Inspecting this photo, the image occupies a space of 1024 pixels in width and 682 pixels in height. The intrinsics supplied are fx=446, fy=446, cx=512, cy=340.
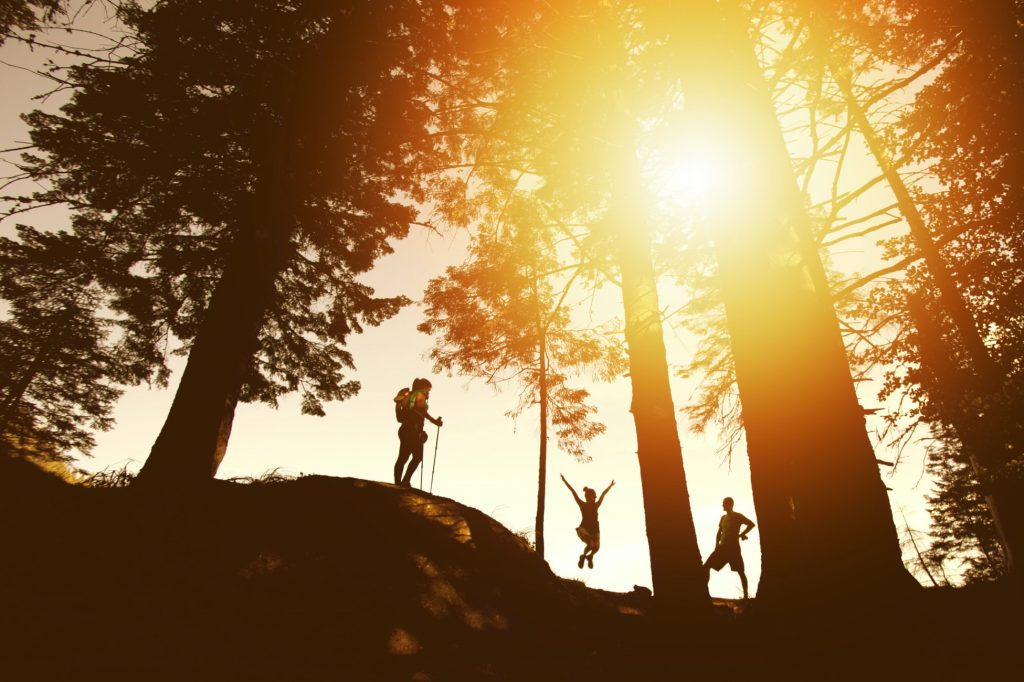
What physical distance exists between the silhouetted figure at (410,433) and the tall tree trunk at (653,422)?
11.2 ft

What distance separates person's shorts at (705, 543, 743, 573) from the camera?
820 centimetres

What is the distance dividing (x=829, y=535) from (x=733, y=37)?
3.12m

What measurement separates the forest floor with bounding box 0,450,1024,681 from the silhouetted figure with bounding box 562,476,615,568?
15.9 feet

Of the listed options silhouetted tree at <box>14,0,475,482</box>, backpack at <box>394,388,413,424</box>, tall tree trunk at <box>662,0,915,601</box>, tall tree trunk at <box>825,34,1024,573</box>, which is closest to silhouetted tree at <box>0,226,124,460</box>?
silhouetted tree at <box>14,0,475,482</box>

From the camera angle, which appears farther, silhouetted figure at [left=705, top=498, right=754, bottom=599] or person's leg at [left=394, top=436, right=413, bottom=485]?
silhouetted figure at [left=705, top=498, right=754, bottom=599]

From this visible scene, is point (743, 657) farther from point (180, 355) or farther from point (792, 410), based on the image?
point (180, 355)

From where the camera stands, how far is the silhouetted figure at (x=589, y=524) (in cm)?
1045

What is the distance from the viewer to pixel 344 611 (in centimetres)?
373

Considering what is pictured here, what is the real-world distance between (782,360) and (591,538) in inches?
368

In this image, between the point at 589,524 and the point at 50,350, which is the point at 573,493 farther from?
the point at 50,350

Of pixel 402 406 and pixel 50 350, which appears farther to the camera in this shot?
pixel 50 350

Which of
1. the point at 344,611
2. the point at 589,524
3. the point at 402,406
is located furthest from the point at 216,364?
the point at 589,524

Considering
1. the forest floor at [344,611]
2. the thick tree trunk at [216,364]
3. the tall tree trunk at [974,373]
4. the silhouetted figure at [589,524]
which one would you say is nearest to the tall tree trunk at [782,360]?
the forest floor at [344,611]

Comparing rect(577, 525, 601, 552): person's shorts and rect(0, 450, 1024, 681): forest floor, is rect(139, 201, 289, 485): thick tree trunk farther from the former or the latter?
rect(577, 525, 601, 552): person's shorts
